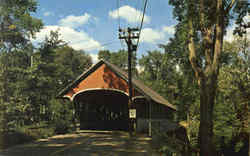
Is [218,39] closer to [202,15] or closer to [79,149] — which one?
[202,15]

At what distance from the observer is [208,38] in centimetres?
1472

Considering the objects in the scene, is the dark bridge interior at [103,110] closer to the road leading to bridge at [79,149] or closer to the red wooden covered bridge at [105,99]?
the red wooden covered bridge at [105,99]

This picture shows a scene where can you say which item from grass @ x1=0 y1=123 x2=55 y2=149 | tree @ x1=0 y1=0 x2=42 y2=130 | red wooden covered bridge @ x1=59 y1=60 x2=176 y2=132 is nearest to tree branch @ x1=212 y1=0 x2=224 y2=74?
red wooden covered bridge @ x1=59 y1=60 x2=176 y2=132

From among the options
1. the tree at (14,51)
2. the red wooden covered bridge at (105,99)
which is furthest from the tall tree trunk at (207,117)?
the tree at (14,51)

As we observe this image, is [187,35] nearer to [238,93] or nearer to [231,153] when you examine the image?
[238,93]

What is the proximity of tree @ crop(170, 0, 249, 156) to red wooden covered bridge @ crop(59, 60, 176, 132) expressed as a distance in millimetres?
10285

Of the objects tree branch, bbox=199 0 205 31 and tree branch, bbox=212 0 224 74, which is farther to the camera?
tree branch, bbox=199 0 205 31

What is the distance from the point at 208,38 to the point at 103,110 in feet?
64.5

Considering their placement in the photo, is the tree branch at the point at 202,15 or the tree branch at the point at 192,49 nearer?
the tree branch at the point at 202,15

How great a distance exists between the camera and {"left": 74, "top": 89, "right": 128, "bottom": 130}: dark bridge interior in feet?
98.7

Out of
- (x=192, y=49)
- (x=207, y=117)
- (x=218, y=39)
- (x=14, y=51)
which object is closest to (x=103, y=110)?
(x=14, y=51)

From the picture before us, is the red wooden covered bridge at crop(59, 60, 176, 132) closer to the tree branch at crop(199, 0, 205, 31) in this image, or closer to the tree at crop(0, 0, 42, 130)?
the tree at crop(0, 0, 42, 130)

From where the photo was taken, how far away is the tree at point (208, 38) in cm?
1357

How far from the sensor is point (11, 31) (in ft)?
104
